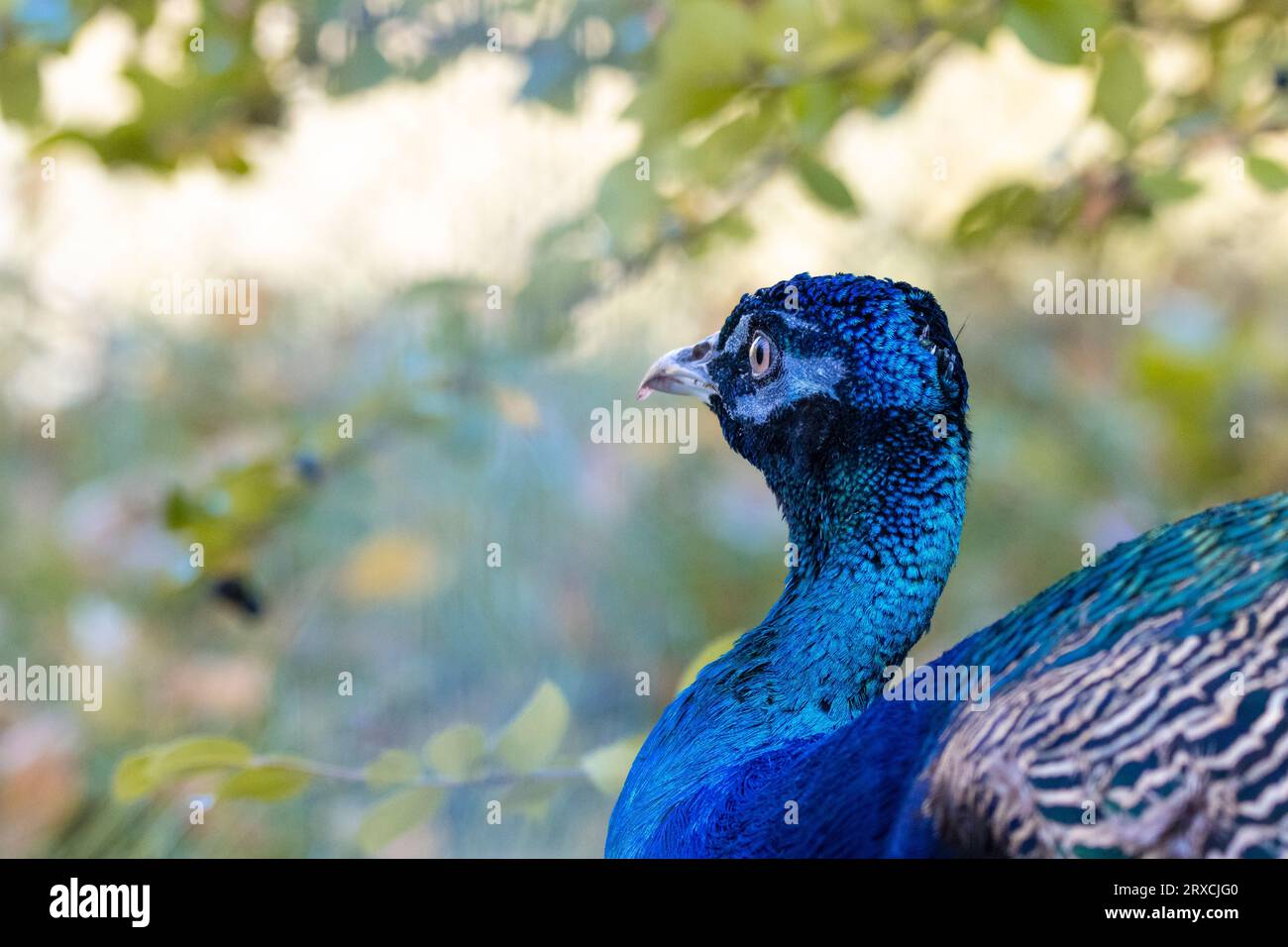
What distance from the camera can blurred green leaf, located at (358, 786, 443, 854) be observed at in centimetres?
89

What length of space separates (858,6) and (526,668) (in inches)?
39.3

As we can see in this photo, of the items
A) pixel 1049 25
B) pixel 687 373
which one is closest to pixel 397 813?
pixel 687 373

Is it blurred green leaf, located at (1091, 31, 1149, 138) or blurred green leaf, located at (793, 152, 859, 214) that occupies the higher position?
blurred green leaf, located at (1091, 31, 1149, 138)

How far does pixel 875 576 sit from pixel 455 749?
1.00ft

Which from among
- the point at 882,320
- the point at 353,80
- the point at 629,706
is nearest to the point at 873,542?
the point at 882,320

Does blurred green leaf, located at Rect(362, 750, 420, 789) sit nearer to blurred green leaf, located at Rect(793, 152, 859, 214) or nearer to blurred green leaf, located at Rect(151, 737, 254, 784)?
blurred green leaf, located at Rect(151, 737, 254, 784)

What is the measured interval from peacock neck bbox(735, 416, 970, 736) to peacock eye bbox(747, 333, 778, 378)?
7cm

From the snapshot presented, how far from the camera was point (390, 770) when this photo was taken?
84cm

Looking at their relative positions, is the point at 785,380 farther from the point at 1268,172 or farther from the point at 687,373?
the point at 1268,172

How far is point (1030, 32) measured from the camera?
90cm

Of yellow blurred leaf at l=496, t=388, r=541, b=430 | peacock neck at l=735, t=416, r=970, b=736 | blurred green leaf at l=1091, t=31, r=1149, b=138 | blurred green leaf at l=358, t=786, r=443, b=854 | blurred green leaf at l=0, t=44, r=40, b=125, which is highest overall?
blurred green leaf at l=0, t=44, r=40, b=125

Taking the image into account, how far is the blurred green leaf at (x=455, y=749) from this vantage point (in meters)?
0.87

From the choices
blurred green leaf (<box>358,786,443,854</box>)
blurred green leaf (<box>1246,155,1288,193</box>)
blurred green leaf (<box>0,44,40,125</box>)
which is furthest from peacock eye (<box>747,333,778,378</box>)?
blurred green leaf (<box>0,44,40,125</box>)

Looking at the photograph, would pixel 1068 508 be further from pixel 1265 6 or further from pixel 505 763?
pixel 505 763
